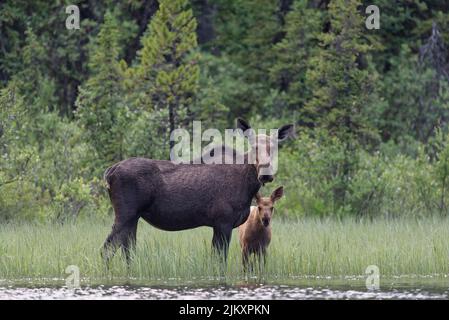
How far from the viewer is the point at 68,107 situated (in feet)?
96.5

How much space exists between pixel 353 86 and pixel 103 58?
4834 millimetres

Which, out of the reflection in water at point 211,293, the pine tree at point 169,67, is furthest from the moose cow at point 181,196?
the pine tree at point 169,67

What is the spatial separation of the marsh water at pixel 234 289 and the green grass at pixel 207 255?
1.01 feet

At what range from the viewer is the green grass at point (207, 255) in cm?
1426

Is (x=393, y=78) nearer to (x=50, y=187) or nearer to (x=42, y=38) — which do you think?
(x=42, y=38)

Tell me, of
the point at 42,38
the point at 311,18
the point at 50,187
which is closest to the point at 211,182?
the point at 50,187

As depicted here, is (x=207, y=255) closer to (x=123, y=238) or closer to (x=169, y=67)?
(x=123, y=238)

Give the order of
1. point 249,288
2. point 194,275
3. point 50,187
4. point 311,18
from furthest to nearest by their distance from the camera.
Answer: point 311,18
point 50,187
point 194,275
point 249,288

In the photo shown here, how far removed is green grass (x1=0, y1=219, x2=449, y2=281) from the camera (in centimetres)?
1426

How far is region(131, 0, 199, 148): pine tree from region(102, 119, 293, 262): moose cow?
23.1 ft

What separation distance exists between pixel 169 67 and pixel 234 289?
9689mm

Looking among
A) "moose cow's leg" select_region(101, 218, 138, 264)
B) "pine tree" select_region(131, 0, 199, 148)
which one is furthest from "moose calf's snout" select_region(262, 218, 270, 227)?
"pine tree" select_region(131, 0, 199, 148)

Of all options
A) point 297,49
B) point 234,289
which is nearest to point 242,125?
point 234,289

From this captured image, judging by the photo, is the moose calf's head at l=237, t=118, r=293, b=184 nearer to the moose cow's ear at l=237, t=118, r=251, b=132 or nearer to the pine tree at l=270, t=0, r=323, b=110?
the moose cow's ear at l=237, t=118, r=251, b=132
